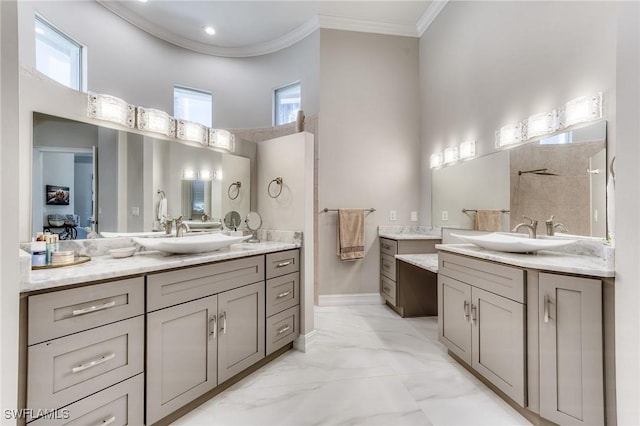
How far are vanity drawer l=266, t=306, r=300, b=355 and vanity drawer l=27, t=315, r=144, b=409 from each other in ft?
2.84

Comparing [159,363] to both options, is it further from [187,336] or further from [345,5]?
[345,5]

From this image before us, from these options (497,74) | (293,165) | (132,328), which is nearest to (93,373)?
(132,328)

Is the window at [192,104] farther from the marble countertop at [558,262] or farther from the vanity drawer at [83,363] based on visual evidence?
the marble countertop at [558,262]

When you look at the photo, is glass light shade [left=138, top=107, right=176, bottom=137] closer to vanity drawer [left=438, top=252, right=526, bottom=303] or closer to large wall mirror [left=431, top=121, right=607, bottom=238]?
vanity drawer [left=438, top=252, right=526, bottom=303]

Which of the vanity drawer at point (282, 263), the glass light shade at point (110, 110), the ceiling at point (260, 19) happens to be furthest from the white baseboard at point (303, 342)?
the ceiling at point (260, 19)

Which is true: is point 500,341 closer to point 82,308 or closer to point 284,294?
point 284,294

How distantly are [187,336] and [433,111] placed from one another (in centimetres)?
327

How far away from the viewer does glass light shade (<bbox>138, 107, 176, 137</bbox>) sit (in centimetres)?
185

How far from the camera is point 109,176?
67.9 inches

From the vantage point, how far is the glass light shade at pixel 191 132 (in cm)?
210

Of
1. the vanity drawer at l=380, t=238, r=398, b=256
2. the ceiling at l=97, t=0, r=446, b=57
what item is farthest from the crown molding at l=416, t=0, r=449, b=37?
the vanity drawer at l=380, t=238, r=398, b=256

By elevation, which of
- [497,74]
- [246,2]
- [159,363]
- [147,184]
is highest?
[246,2]

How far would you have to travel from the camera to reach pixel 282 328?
2.04 meters

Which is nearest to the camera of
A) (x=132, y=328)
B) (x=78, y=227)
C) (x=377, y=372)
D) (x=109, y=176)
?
(x=132, y=328)
